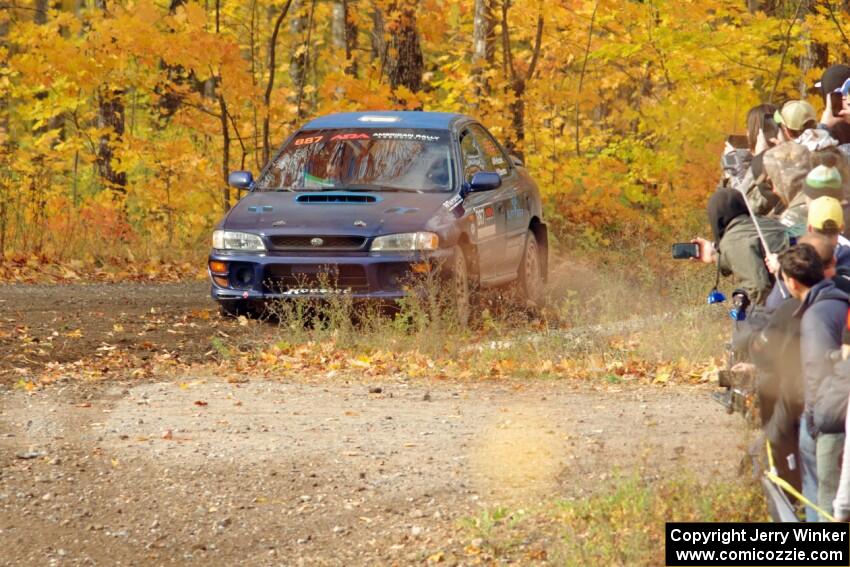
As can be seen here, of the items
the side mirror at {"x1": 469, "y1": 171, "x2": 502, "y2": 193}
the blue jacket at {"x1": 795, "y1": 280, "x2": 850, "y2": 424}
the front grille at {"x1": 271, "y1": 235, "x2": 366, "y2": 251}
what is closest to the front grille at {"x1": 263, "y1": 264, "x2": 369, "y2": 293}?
the front grille at {"x1": 271, "y1": 235, "x2": 366, "y2": 251}

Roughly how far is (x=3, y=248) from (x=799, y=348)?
1335cm

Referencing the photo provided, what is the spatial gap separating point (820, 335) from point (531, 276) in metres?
8.86

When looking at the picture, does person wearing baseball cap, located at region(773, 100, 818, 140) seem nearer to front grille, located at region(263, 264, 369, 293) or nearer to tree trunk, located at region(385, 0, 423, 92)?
front grille, located at region(263, 264, 369, 293)

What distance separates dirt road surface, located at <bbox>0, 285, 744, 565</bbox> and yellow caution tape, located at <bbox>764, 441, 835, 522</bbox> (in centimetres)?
78

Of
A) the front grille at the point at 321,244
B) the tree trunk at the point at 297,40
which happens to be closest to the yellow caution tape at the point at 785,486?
the front grille at the point at 321,244

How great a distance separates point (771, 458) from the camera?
582 cm

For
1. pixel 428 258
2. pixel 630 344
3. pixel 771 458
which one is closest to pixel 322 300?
pixel 428 258

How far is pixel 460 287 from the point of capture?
1212 centimetres

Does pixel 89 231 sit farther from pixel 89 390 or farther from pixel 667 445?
pixel 667 445

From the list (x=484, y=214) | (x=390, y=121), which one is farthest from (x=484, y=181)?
(x=390, y=121)

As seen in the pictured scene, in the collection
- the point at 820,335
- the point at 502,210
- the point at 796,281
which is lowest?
the point at 502,210

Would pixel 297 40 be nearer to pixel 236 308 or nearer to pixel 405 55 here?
pixel 405 55

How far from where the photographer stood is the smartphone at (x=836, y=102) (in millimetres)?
8258

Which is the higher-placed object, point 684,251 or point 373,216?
point 684,251
